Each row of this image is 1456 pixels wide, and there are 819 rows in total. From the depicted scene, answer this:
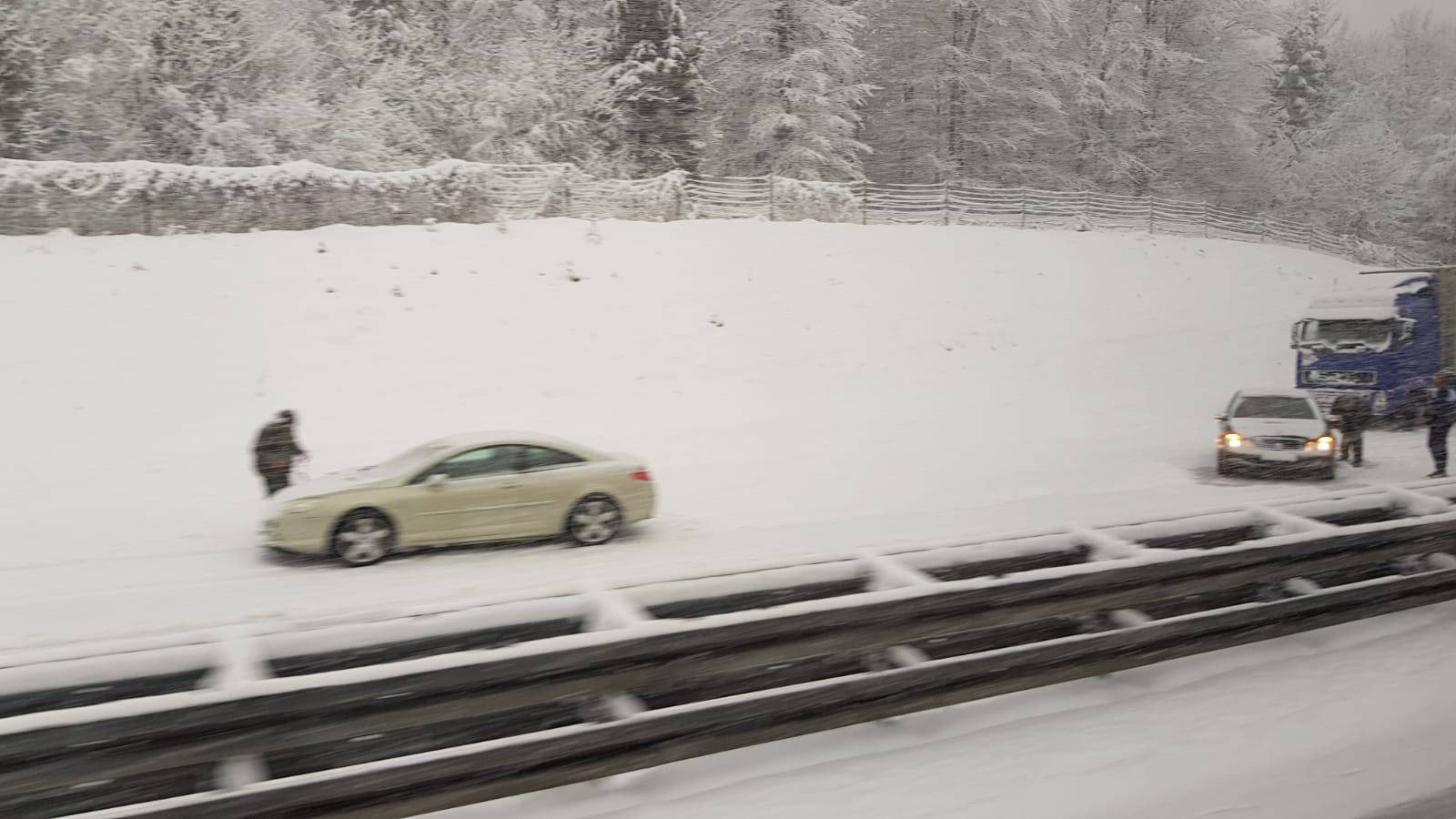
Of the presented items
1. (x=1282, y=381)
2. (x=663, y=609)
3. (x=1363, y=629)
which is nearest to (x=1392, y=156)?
(x=1282, y=381)

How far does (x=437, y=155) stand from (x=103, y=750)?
31407mm

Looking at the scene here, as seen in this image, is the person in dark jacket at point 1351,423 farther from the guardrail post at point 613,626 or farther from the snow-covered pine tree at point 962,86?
the snow-covered pine tree at point 962,86

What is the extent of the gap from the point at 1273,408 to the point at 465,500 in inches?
500

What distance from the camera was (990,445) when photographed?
17844 mm

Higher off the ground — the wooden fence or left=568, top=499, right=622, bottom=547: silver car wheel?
the wooden fence

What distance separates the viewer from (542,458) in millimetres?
11062

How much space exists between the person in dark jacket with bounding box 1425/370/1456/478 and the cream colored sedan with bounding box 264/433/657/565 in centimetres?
1208

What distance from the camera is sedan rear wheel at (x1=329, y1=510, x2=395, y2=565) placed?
33.5 feet

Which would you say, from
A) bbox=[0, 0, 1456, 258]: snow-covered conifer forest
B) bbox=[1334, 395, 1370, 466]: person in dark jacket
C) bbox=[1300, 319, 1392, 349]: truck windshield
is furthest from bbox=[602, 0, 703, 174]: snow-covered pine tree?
bbox=[1334, 395, 1370, 466]: person in dark jacket

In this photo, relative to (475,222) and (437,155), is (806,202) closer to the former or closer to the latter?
(475,222)

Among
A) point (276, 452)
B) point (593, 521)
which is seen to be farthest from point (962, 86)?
point (276, 452)

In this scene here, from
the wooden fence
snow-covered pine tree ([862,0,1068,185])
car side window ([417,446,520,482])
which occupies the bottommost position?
car side window ([417,446,520,482])

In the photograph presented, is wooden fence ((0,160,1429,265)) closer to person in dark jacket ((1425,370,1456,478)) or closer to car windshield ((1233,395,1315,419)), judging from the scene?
car windshield ((1233,395,1315,419))

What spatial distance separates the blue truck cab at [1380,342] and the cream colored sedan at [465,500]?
16108 mm
